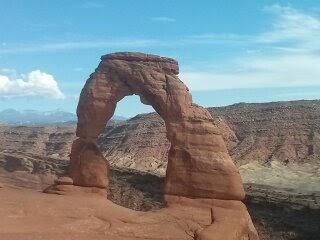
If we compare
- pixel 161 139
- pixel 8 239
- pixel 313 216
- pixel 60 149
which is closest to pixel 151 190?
pixel 313 216

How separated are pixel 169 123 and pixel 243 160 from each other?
53.2m

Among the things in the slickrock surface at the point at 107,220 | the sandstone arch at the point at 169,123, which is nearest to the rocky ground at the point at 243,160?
the sandstone arch at the point at 169,123

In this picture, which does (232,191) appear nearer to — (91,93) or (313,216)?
(91,93)

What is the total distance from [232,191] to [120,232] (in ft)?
19.9

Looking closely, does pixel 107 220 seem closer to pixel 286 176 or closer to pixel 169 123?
pixel 169 123

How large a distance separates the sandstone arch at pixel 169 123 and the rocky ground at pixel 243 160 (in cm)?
936

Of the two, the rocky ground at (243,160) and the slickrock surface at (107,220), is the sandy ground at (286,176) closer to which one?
the rocky ground at (243,160)

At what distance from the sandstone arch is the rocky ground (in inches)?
369

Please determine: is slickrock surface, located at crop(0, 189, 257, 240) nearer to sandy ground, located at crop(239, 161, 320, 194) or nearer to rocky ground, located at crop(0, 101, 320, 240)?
rocky ground, located at crop(0, 101, 320, 240)

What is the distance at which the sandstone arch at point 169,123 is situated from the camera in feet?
78.8

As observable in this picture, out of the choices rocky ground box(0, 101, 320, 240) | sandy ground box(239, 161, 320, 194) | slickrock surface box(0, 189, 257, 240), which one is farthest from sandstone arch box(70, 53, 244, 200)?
sandy ground box(239, 161, 320, 194)

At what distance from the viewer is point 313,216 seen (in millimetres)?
37125

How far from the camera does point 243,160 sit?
76.5 m

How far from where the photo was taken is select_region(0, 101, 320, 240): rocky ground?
128 feet
